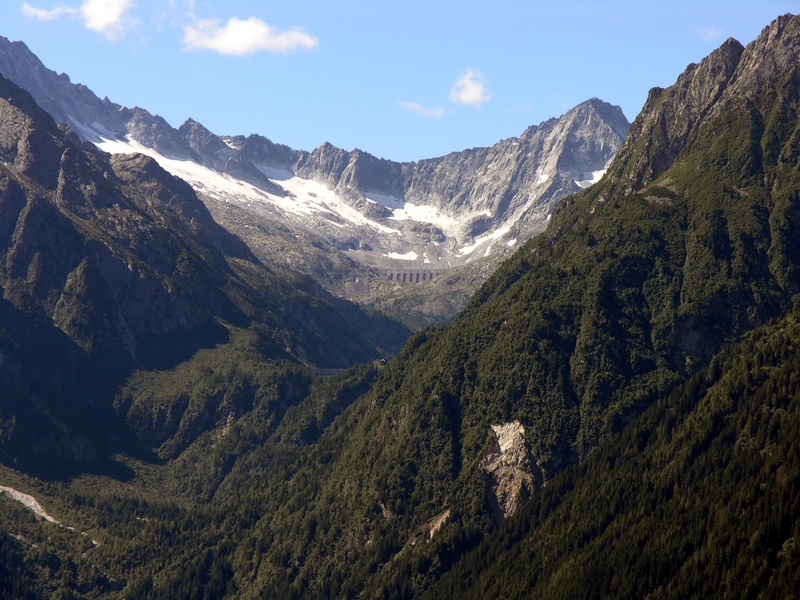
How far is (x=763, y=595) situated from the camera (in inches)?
7608

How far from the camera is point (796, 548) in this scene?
198 m

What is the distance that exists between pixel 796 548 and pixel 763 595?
12.2 meters
